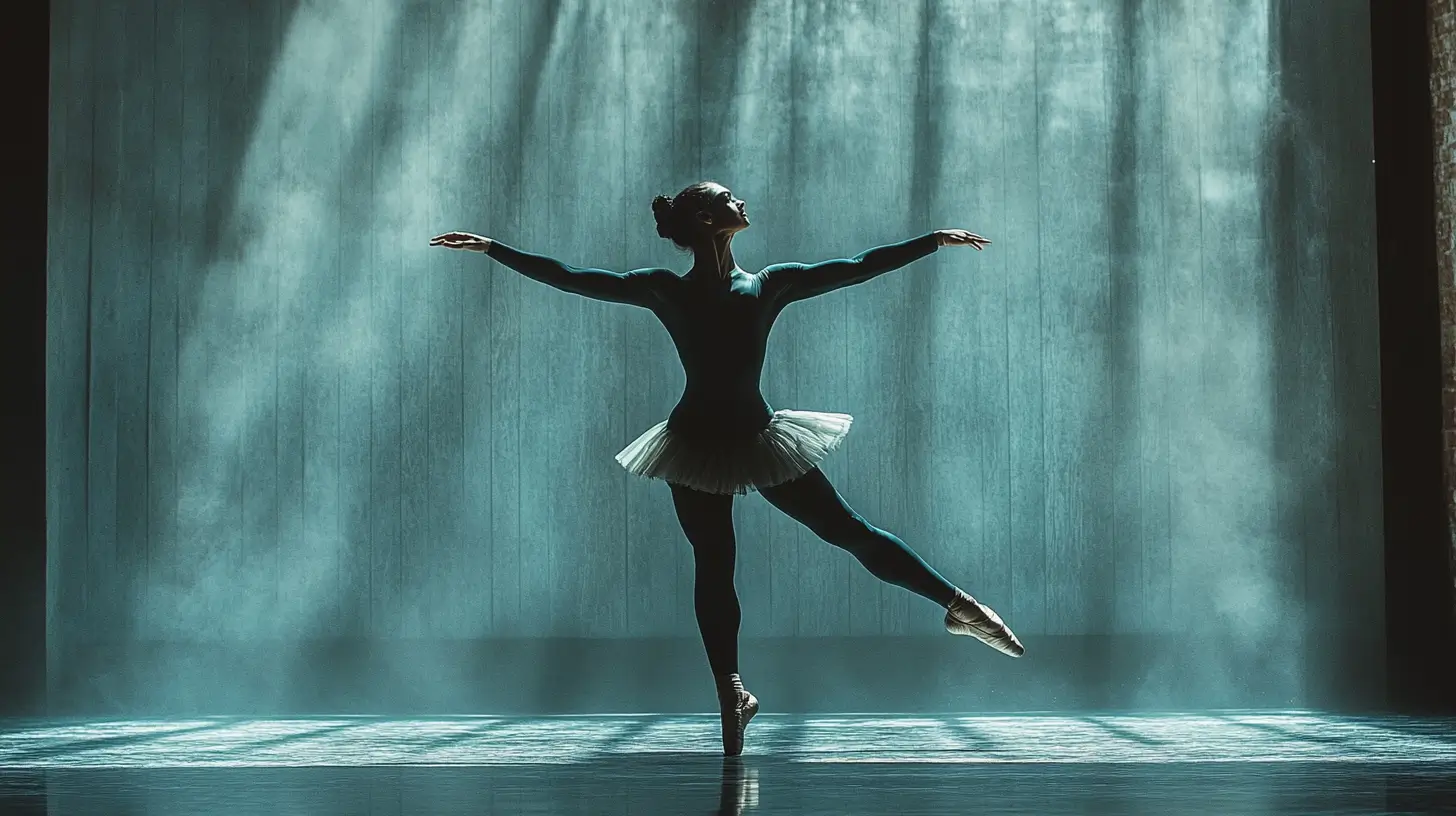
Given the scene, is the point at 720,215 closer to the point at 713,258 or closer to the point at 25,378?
the point at 713,258

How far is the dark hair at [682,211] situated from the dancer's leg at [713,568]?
569mm

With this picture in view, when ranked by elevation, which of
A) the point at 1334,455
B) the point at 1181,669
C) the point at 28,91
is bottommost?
the point at 1181,669

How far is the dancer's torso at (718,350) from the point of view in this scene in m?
2.94

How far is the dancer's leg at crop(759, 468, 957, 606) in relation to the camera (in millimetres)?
2850

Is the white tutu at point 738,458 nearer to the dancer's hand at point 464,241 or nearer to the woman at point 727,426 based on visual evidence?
the woman at point 727,426

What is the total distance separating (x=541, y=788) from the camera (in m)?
2.39

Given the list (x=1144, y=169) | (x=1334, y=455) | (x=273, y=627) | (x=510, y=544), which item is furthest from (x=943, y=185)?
(x=273, y=627)

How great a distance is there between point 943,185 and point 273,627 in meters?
2.69

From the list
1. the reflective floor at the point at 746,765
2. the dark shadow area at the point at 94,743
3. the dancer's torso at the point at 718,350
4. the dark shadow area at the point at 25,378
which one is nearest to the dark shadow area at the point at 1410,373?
the reflective floor at the point at 746,765

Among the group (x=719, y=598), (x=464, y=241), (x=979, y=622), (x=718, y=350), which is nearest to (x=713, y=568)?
(x=719, y=598)

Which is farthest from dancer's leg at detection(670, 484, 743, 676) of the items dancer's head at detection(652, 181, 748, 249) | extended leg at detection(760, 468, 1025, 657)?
dancer's head at detection(652, 181, 748, 249)

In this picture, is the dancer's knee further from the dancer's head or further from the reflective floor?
the dancer's head

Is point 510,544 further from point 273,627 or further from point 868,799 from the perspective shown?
point 868,799

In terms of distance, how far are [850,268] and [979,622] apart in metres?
0.81
